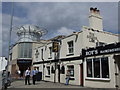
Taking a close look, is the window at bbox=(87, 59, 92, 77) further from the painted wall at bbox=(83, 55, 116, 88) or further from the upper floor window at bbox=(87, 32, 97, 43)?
the upper floor window at bbox=(87, 32, 97, 43)

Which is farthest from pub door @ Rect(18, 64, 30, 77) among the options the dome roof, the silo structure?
the dome roof

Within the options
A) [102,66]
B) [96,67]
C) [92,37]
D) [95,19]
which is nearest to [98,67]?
[96,67]

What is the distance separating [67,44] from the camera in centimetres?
1947

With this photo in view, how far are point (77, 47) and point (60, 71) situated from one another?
4.37 m

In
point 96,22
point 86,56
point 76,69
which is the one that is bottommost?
point 76,69

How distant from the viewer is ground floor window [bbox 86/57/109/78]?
13766 millimetres

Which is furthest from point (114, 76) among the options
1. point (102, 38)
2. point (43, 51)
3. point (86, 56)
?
point (43, 51)

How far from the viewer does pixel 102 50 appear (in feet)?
46.3

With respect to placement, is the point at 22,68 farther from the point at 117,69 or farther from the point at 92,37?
the point at 117,69

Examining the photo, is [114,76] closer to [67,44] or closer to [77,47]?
[77,47]

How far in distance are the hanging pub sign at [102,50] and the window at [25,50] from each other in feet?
54.4

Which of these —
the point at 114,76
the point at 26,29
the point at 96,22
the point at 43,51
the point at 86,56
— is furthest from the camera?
the point at 26,29

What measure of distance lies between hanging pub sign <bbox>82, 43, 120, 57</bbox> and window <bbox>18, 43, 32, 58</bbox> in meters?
16.6

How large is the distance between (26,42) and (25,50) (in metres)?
1.61
